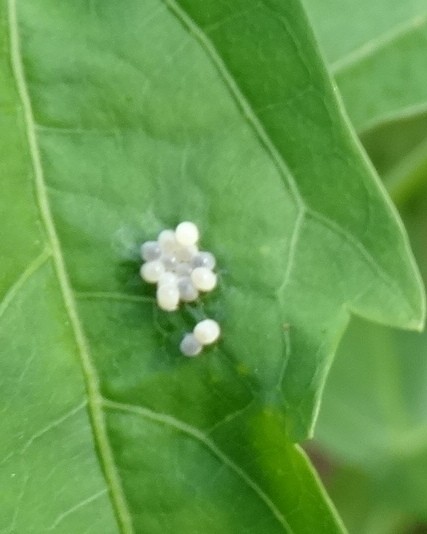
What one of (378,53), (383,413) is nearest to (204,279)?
(378,53)

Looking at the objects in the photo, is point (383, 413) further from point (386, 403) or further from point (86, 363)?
point (86, 363)

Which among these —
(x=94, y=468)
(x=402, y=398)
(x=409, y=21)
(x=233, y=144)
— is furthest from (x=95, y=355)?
(x=402, y=398)

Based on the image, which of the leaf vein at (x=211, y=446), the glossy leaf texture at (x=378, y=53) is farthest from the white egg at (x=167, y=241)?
the glossy leaf texture at (x=378, y=53)

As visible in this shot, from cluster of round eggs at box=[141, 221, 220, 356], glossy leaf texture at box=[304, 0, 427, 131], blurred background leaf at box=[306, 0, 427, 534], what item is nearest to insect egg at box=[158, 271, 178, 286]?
cluster of round eggs at box=[141, 221, 220, 356]

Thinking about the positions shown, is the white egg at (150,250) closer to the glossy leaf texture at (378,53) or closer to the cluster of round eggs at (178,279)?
the cluster of round eggs at (178,279)

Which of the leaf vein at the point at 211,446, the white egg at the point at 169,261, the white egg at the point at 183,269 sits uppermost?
the white egg at the point at 169,261

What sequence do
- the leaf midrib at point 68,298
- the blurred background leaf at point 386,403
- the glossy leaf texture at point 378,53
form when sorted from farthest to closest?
the blurred background leaf at point 386,403 → the glossy leaf texture at point 378,53 → the leaf midrib at point 68,298

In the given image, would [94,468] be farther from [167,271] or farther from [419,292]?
[419,292]

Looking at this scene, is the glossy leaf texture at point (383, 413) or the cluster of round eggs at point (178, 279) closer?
the cluster of round eggs at point (178, 279)
